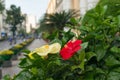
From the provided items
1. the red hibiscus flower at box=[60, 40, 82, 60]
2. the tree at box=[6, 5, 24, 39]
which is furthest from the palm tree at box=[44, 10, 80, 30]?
the tree at box=[6, 5, 24, 39]

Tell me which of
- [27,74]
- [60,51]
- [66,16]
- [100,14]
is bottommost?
[66,16]

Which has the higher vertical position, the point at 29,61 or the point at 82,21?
the point at 82,21

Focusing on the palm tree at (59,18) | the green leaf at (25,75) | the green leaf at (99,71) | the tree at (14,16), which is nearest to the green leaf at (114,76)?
the green leaf at (99,71)

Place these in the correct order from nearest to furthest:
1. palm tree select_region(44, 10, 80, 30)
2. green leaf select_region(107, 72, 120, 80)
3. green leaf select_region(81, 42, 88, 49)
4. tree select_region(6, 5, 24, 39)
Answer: green leaf select_region(107, 72, 120, 80)
green leaf select_region(81, 42, 88, 49)
palm tree select_region(44, 10, 80, 30)
tree select_region(6, 5, 24, 39)

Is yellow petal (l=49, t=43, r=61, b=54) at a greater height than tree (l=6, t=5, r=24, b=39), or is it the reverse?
yellow petal (l=49, t=43, r=61, b=54)

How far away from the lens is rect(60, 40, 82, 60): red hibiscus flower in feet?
7.11

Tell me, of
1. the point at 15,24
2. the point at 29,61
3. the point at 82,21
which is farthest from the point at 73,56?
the point at 15,24

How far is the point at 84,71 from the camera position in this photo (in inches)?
85.6

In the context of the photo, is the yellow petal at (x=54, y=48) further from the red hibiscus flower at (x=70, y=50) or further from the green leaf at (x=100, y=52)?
the green leaf at (x=100, y=52)

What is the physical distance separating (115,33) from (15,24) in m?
105

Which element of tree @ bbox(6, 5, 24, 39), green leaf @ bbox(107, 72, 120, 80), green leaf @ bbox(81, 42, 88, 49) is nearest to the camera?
green leaf @ bbox(107, 72, 120, 80)

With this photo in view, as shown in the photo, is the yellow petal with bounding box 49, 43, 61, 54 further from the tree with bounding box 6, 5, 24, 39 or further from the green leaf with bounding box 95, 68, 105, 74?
the tree with bounding box 6, 5, 24, 39

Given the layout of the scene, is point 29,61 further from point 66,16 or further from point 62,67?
point 66,16

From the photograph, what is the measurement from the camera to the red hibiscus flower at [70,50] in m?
2.17
